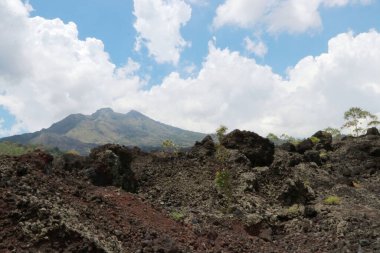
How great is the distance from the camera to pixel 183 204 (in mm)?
24359

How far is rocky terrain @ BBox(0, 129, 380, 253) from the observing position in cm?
1400

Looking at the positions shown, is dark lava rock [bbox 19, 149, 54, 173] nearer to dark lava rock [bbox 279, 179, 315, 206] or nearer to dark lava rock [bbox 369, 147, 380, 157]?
dark lava rock [bbox 279, 179, 315, 206]

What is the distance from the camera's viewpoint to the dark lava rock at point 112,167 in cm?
2352

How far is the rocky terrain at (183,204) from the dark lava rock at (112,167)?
6 cm

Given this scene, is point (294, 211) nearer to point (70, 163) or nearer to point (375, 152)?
point (70, 163)

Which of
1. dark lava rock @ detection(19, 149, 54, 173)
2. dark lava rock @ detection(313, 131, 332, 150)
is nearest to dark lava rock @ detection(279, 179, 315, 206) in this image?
dark lava rock @ detection(19, 149, 54, 173)

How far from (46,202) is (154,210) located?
6820 mm

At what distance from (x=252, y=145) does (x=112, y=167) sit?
13.9 meters

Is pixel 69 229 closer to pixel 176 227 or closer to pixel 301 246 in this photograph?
pixel 176 227

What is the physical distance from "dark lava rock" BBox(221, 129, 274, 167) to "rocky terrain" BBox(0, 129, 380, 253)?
0.08m

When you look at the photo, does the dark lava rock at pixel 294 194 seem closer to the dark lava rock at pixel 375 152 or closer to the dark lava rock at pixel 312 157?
the dark lava rock at pixel 312 157

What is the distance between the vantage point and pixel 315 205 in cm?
2566

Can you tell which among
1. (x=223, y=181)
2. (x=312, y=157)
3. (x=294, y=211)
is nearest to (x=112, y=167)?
(x=223, y=181)

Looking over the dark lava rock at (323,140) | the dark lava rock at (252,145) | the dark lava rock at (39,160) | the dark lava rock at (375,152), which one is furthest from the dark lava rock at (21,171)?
the dark lava rock at (323,140)
